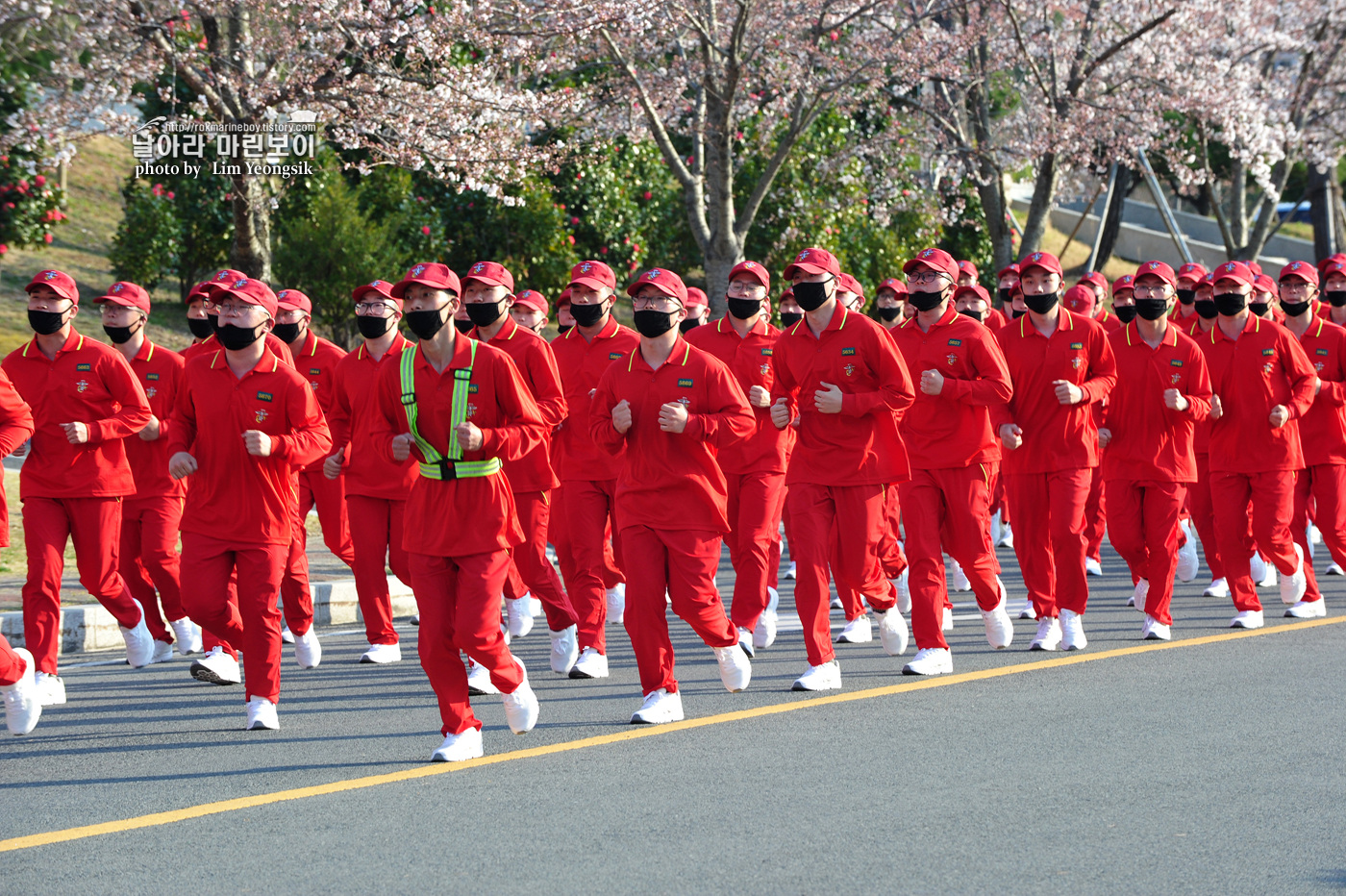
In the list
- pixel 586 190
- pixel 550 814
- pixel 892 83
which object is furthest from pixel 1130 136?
pixel 550 814

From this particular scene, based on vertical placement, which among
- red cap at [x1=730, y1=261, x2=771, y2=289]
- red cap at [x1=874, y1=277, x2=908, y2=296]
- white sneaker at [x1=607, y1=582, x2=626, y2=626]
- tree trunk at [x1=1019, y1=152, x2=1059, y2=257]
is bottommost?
white sneaker at [x1=607, y1=582, x2=626, y2=626]

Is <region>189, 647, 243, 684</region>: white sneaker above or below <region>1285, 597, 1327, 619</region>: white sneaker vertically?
above

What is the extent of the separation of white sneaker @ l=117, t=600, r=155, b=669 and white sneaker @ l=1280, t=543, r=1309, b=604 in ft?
22.7

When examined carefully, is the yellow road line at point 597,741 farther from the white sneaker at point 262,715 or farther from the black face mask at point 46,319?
the black face mask at point 46,319

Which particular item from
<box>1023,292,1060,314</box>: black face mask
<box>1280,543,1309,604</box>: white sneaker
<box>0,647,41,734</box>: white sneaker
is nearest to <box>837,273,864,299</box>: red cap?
<box>1023,292,1060,314</box>: black face mask

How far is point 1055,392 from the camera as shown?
9117 millimetres

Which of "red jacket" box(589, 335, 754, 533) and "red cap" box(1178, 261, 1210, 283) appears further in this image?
"red cap" box(1178, 261, 1210, 283)

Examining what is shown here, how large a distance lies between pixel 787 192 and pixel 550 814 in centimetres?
2135

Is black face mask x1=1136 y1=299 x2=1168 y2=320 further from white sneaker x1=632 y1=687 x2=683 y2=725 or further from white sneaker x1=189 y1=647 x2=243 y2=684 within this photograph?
white sneaker x1=189 y1=647 x2=243 y2=684

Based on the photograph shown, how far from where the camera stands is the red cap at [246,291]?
756 centimetres

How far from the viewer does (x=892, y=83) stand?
76.3 feet

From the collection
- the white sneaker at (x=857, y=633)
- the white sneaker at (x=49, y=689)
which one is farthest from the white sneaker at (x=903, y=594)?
the white sneaker at (x=49, y=689)

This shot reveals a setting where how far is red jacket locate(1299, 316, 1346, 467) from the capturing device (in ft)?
36.2

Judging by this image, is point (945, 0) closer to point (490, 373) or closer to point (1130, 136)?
point (1130, 136)
